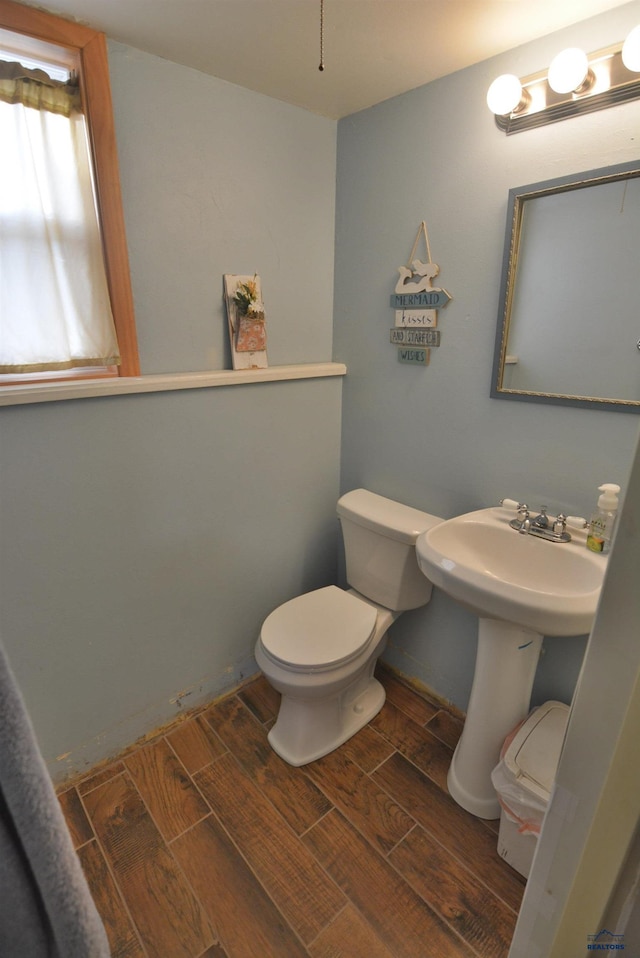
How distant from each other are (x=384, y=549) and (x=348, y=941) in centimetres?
106

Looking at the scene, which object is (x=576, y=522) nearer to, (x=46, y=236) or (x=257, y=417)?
(x=257, y=417)

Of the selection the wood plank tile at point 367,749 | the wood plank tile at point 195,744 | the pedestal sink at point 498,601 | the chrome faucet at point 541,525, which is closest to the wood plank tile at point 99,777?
the wood plank tile at point 195,744

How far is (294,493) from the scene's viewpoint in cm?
193

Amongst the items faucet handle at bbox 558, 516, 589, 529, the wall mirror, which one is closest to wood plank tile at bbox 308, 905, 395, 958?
faucet handle at bbox 558, 516, 589, 529

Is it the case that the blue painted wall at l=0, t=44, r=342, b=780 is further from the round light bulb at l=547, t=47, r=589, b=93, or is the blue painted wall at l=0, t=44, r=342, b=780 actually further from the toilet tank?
the round light bulb at l=547, t=47, r=589, b=93

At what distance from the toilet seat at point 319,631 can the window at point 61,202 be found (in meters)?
1.03

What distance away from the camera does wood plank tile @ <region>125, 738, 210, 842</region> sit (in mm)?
1428

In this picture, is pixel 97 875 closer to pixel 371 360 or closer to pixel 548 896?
pixel 548 896

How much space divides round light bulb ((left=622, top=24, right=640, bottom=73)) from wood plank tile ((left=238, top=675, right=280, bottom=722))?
84.2 inches

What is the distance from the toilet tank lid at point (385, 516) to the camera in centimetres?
164

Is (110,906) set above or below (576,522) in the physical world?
below

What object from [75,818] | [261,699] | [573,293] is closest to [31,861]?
[75,818]

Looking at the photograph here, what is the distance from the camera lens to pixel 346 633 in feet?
5.23

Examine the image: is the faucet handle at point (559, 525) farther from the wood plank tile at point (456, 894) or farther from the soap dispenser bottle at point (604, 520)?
the wood plank tile at point (456, 894)
